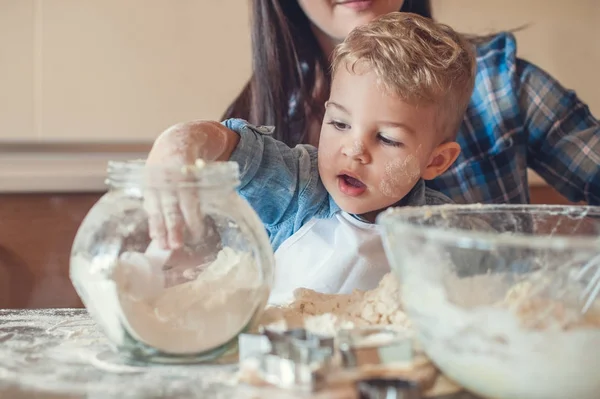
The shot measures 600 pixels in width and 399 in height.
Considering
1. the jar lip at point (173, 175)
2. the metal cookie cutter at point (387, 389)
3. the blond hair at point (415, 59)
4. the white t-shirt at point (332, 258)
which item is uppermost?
the blond hair at point (415, 59)

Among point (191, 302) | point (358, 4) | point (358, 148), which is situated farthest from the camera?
point (358, 4)

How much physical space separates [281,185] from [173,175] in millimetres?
319

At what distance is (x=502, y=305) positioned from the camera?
0.51 metres

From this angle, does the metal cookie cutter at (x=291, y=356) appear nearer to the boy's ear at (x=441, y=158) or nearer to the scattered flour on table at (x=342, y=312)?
the scattered flour on table at (x=342, y=312)

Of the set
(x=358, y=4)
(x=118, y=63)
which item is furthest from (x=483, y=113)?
(x=118, y=63)

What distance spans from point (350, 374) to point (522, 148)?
0.85 metres

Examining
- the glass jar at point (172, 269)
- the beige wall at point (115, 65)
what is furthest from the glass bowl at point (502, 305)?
the beige wall at point (115, 65)

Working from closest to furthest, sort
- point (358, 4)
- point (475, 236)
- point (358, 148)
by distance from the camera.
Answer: point (475, 236) < point (358, 148) < point (358, 4)

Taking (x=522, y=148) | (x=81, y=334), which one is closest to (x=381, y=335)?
(x=81, y=334)

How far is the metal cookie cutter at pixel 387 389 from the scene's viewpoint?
415mm

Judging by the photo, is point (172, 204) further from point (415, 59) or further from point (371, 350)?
point (415, 59)

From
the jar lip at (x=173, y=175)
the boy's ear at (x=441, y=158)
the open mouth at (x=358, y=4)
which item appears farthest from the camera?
the open mouth at (x=358, y=4)

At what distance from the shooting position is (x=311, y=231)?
0.85 metres

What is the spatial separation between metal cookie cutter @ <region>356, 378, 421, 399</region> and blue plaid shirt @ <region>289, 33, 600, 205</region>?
2.57ft
